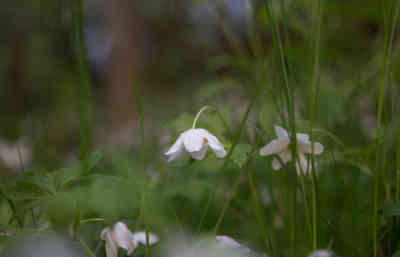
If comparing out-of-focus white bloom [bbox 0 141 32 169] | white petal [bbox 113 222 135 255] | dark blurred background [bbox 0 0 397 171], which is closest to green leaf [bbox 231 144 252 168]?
white petal [bbox 113 222 135 255]

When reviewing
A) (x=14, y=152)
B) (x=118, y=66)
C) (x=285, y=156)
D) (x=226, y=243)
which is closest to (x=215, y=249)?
(x=226, y=243)

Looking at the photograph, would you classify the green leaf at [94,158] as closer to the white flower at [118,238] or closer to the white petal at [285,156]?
the white flower at [118,238]

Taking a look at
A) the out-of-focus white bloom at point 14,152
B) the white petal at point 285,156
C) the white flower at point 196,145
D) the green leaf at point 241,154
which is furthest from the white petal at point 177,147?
the out-of-focus white bloom at point 14,152

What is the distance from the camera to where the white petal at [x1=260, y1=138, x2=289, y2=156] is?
0.75 meters

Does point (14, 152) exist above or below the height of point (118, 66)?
below

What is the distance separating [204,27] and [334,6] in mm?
5732

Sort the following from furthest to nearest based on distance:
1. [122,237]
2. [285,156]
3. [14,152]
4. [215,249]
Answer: [14,152] → [285,156] → [122,237] → [215,249]

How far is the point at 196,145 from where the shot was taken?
0.73m

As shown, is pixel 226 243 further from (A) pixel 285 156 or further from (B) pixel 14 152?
(B) pixel 14 152

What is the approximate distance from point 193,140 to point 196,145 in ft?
0.05

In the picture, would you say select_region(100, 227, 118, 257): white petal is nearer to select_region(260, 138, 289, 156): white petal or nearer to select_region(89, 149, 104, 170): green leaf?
select_region(89, 149, 104, 170): green leaf

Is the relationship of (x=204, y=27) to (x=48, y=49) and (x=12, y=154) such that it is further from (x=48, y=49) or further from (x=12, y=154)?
(x=12, y=154)

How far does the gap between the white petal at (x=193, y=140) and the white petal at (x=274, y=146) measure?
0.42ft

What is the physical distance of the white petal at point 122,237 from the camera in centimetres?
70
